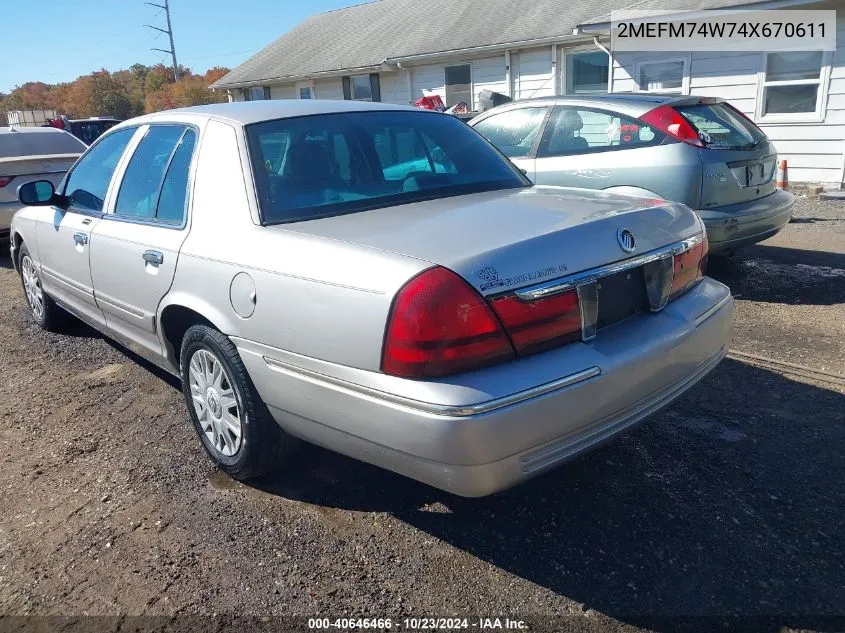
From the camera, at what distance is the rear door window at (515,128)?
20.5 feet

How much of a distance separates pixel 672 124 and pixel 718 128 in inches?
18.9

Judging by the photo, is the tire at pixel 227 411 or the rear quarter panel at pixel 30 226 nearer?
the tire at pixel 227 411

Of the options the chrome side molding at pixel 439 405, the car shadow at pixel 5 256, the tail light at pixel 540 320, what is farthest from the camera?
the car shadow at pixel 5 256

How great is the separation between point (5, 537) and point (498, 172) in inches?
111

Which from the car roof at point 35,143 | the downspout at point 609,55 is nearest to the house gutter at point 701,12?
the downspout at point 609,55

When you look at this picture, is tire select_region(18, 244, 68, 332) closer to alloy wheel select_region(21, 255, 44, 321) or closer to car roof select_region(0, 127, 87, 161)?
alloy wheel select_region(21, 255, 44, 321)

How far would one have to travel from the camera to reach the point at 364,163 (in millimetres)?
3277

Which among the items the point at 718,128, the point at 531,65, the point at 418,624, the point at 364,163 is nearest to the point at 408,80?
the point at 531,65

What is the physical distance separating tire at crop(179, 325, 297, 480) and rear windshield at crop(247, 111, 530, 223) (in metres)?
0.64

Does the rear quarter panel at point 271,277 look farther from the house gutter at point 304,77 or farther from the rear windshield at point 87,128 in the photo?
the rear windshield at point 87,128

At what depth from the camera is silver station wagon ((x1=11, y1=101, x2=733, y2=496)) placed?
7.22 feet

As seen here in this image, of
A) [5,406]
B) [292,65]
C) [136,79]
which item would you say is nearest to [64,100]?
[136,79]

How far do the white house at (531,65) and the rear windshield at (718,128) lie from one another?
5411 millimetres

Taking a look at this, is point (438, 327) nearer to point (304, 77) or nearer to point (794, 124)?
point (794, 124)
